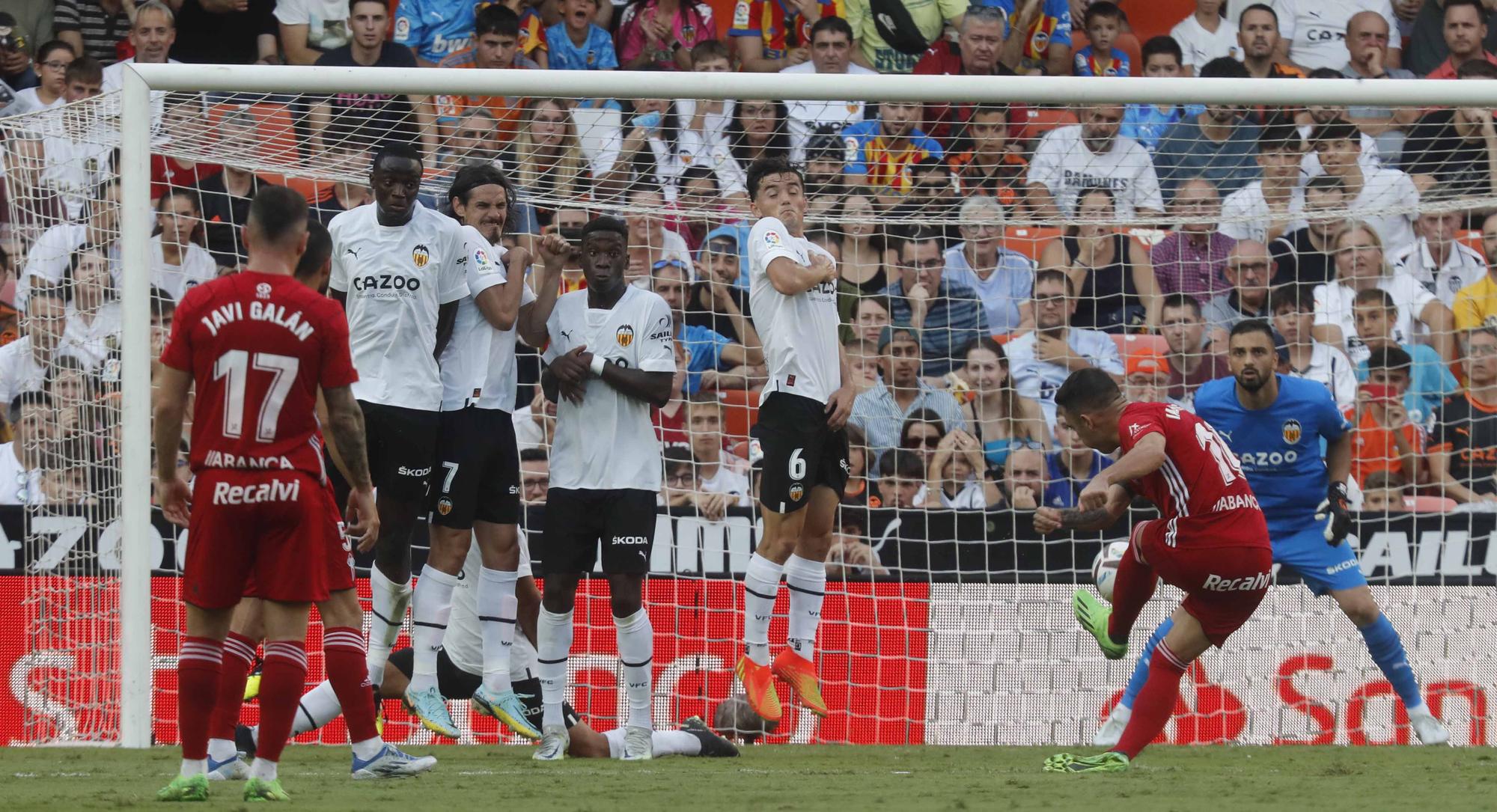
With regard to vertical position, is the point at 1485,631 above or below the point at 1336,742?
above

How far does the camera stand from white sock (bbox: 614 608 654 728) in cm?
750

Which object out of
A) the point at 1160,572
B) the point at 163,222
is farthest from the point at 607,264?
the point at 163,222

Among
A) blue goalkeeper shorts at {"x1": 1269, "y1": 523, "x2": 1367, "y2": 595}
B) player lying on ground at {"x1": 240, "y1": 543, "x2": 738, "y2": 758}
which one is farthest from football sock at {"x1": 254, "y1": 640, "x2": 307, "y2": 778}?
blue goalkeeper shorts at {"x1": 1269, "y1": 523, "x2": 1367, "y2": 595}

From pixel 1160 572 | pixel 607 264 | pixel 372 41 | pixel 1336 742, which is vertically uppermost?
pixel 372 41

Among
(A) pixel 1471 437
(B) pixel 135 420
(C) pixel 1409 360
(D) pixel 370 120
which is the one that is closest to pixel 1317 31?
(C) pixel 1409 360

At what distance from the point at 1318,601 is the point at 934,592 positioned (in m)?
2.26

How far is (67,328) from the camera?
8.67 m

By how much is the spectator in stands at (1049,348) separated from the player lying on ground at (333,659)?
568 cm

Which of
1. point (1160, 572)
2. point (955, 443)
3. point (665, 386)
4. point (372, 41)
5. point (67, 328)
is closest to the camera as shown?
point (1160, 572)

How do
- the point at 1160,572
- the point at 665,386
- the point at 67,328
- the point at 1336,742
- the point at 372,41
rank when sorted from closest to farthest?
the point at 1160,572
the point at 665,386
the point at 67,328
the point at 1336,742
the point at 372,41

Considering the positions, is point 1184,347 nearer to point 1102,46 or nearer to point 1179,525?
point 1102,46

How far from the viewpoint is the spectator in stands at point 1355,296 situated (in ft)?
36.0

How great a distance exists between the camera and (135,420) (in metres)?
7.86

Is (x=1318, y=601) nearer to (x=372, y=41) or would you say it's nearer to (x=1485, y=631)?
(x=1485, y=631)
